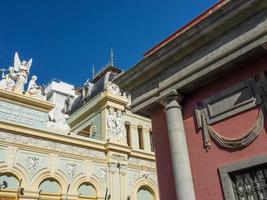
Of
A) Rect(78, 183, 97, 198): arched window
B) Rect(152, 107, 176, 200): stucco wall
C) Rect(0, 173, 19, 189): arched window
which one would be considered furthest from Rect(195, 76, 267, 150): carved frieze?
Rect(78, 183, 97, 198): arched window

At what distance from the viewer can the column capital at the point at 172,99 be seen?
7.76 m

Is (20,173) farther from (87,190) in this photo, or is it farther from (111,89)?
(111,89)

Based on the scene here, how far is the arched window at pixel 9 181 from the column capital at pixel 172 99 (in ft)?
34.3

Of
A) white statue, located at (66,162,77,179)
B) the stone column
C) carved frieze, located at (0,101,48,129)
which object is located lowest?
the stone column

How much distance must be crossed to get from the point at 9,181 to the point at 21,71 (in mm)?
6861

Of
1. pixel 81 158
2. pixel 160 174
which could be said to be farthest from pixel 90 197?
pixel 160 174

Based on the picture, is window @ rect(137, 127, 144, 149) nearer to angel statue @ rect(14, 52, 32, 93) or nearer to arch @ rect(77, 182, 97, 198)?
arch @ rect(77, 182, 97, 198)

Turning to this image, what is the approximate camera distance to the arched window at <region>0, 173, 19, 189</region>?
48.5 ft

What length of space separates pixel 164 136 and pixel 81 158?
10770 mm

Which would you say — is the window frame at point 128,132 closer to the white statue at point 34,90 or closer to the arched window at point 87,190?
the arched window at point 87,190

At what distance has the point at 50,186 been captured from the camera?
1631 cm

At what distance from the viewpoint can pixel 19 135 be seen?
627 inches

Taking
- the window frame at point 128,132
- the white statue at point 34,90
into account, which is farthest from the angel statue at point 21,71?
the window frame at point 128,132

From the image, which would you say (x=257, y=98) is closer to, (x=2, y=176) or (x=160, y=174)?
Result: (x=160, y=174)
